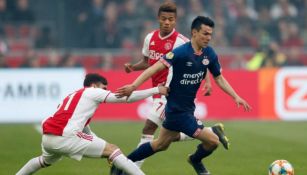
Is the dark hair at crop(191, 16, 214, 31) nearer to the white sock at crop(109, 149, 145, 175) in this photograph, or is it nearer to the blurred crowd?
the white sock at crop(109, 149, 145, 175)

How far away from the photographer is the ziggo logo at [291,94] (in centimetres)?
2027

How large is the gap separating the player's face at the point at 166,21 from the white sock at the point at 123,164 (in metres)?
2.30

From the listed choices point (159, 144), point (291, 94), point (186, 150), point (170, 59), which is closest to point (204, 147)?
point (159, 144)

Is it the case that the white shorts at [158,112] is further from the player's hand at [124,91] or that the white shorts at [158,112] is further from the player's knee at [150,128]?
the player's hand at [124,91]

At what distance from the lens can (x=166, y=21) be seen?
1062 cm

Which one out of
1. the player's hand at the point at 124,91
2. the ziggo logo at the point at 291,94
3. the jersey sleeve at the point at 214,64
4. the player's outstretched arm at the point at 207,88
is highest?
the jersey sleeve at the point at 214,64

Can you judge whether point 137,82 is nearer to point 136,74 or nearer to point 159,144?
point 159,144

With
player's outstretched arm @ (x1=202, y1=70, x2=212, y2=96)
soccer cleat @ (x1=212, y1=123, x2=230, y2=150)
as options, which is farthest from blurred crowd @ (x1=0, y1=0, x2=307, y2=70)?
player's outstretched arm @ (x1=202, y1=70, x2=212, y2=96)

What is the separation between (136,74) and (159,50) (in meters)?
9.12

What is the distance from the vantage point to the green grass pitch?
11.2 m

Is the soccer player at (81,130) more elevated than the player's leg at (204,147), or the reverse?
the soccer player at (81,130)

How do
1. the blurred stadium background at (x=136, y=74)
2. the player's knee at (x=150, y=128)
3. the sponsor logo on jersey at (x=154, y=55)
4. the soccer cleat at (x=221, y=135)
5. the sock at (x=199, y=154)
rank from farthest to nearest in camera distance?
the blurred stadium background at (x=136, y=74) < the sponsor logo on jersey at (x=154, y=55) < the player's knee at (x=150, y=128) < the soccer cleat at (x=221, y=135) < the sock at (x=199, y=154)

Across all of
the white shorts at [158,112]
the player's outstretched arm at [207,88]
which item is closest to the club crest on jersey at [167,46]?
the white shorts at [158,112]

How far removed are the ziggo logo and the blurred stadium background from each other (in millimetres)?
25
